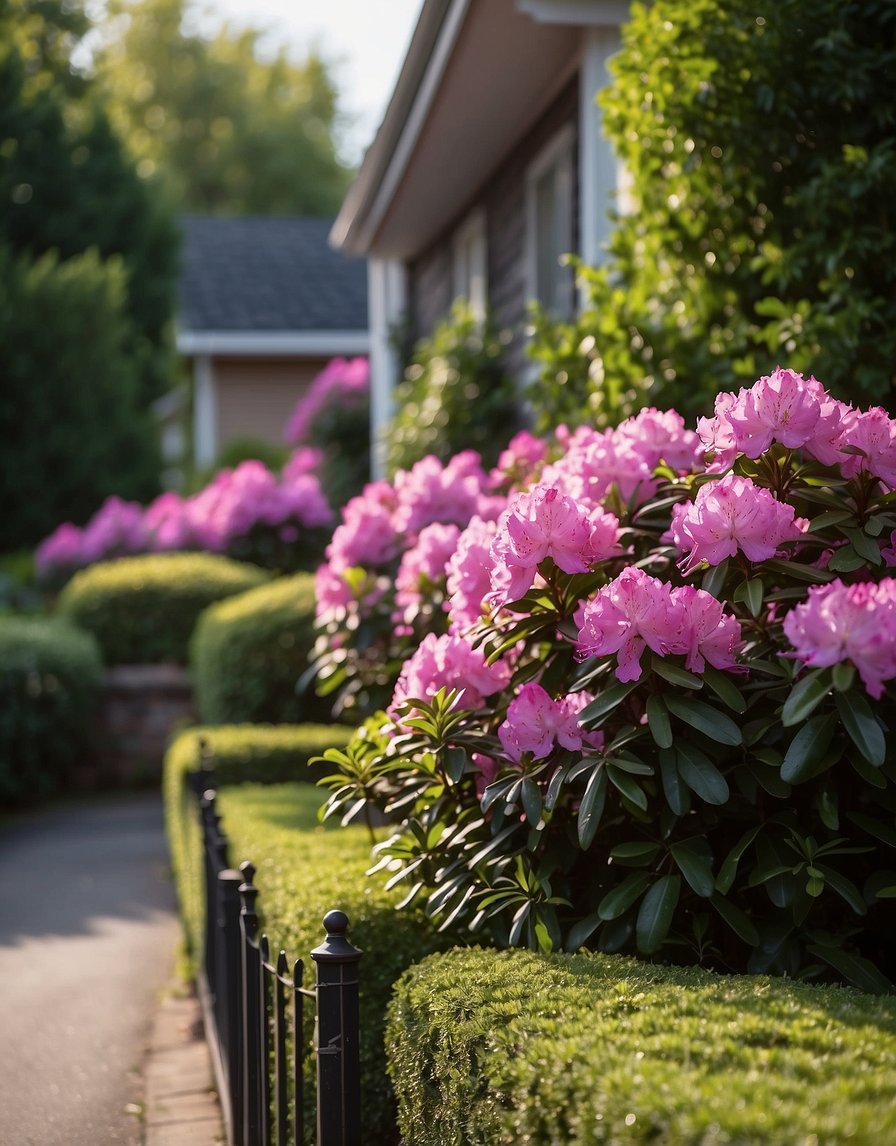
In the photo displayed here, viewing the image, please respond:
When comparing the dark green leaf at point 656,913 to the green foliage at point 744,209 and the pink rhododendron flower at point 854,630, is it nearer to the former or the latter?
the pink rhododendron flower at point 854,630

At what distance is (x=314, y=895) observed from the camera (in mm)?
3979

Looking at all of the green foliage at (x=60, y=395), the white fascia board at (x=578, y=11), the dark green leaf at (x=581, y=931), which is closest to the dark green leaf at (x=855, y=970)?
the dark green leaf at (x=581, y=931)

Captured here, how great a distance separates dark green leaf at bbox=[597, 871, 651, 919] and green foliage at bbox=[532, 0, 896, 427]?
2.41 metres

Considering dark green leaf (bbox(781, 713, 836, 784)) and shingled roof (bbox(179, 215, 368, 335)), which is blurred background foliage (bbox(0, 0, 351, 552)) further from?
dark green leaf (bbox(781, 713, 836, 784))

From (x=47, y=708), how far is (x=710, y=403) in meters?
7.86

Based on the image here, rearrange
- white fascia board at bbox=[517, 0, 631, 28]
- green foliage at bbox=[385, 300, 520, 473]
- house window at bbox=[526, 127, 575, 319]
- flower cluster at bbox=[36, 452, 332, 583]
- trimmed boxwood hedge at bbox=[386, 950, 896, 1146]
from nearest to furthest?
trimmed boxwood hedge at bbox=[386, 950, 896, 1146]
white fascia board at bbox=[517, 0, 631, 28]
house window at bbox=[526, 127, 575, 319]
green foliage at bbox=[385, 300, 520, 473]
flower cluster at bbox=[36, 452, 332, 583]

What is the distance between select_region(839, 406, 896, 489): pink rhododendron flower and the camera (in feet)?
10.8

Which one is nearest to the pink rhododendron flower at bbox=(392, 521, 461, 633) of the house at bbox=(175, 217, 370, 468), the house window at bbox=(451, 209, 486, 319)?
the house window at bbox=(451, 209, 486, 319)

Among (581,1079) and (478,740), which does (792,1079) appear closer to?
(581,1079)

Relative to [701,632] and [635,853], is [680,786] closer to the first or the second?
[635,853]

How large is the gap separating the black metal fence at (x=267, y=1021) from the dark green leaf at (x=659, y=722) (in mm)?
770

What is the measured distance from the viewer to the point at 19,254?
19.3 metres

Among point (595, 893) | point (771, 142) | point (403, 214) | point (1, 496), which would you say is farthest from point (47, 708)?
point (595, 893)

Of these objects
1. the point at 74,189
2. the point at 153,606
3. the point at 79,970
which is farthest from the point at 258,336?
the point at 79,970
